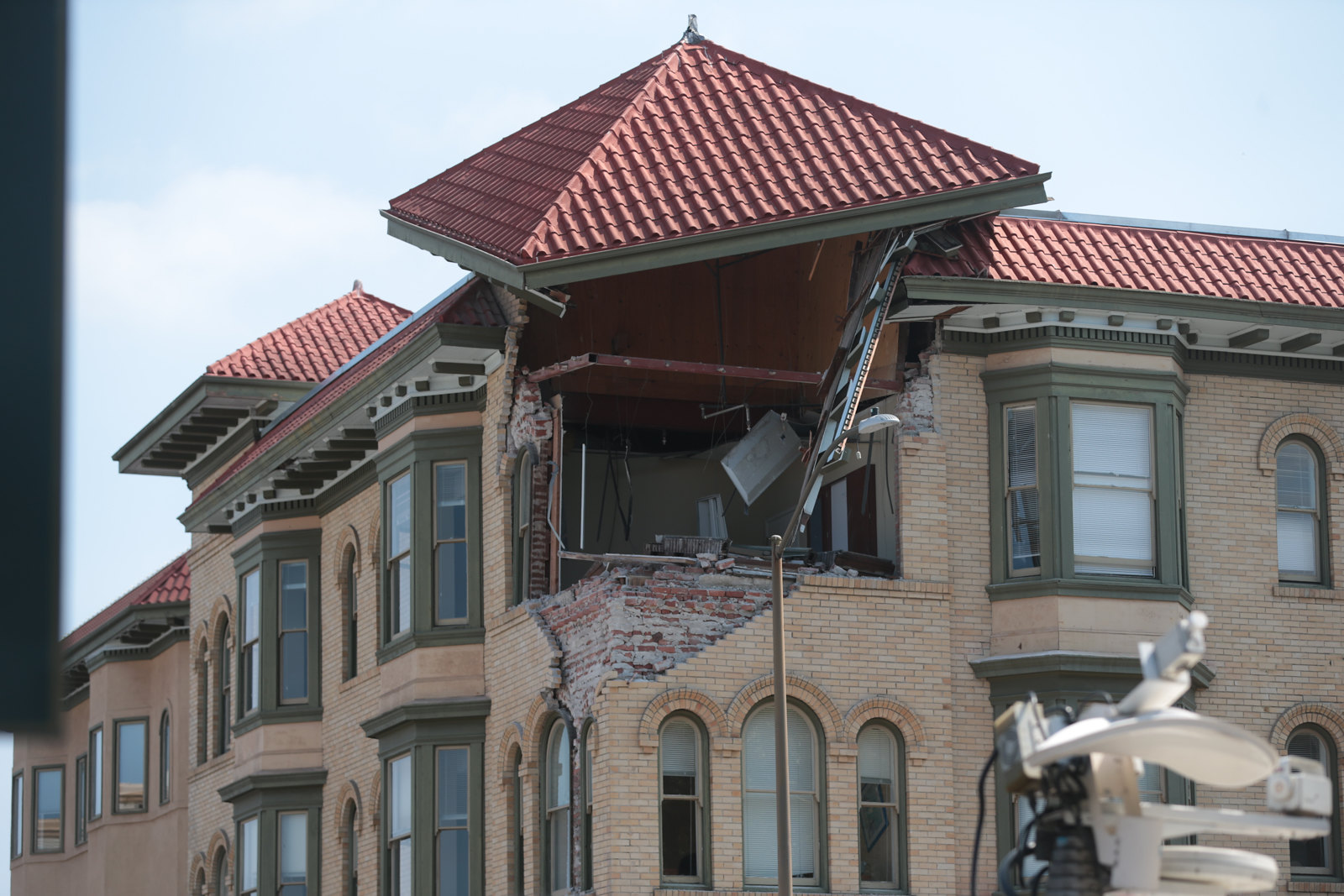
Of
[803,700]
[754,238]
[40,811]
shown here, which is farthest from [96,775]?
[754,238]

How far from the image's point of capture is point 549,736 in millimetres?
20922

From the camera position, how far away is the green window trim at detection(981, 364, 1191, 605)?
20.4 m

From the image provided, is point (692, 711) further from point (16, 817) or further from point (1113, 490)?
point (16, 817)

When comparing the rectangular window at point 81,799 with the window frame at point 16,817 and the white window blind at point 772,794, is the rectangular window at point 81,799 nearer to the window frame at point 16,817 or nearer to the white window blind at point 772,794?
the window frame at point 16,817

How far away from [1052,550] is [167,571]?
2157 cm

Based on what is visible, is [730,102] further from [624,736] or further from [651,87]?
[624,736]

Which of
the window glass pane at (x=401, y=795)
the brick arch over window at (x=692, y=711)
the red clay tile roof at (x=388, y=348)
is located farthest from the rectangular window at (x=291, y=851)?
the brick arch over window at (x=692, y=711)

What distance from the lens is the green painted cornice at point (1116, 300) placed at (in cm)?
2025

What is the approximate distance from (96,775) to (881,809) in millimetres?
22150

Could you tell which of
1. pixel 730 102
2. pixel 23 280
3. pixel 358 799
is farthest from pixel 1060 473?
pixel 23 280

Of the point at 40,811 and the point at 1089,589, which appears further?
the point at 40,811

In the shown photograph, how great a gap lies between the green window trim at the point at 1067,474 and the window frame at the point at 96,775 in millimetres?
22437

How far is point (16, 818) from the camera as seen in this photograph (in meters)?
43.6

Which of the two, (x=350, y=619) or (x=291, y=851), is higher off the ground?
(x=350, y=619)
